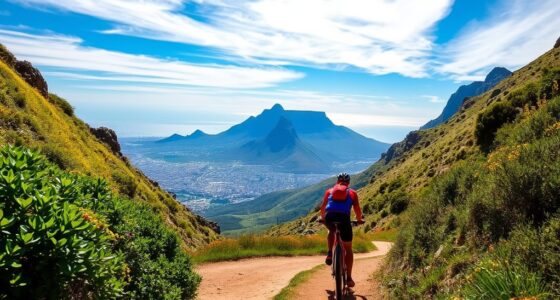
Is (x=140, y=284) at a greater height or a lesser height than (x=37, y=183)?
lesser

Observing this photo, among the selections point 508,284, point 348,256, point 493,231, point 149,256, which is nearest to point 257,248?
point 348,256

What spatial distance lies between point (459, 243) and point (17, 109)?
1202 inches

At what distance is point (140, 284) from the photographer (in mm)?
7711

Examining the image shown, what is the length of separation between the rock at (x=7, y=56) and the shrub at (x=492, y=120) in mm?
44294

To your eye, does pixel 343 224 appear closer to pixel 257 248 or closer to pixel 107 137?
pixel 257 248

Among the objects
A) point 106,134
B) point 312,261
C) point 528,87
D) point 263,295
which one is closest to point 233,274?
point 263,295

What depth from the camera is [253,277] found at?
15789mm

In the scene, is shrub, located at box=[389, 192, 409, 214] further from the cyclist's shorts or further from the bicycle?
the bicycle

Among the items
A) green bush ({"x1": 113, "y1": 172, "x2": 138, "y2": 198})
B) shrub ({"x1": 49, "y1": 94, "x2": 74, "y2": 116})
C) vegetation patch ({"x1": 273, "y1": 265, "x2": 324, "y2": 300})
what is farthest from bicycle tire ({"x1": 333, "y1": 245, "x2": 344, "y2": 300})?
shrub ({"x1": 49, "y1": 94, "x2": 74, "y2": 116})

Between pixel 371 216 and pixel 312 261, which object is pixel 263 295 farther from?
pixel 371 216

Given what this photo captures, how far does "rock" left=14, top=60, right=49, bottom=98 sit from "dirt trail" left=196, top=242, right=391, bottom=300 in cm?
3396

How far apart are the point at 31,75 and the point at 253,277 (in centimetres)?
3848

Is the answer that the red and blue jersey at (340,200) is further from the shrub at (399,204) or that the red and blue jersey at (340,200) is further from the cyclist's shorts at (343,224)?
the shrub at (399,204)

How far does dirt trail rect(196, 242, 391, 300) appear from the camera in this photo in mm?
13367
